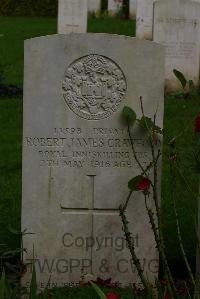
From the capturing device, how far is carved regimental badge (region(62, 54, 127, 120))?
4.90 meters

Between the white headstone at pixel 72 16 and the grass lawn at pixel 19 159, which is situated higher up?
the white headstone at pixel 72 16

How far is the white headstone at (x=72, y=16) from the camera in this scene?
12.7 m

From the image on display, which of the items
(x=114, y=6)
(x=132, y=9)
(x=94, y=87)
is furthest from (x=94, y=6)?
(x=94, y=87)

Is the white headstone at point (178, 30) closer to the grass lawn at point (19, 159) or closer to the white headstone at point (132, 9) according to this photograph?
the grass lawn at point (19, 159)

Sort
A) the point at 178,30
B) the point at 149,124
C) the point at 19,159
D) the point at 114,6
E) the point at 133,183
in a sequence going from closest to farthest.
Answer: the point at 133,183 → the point at 149,124 → the point at 19,159 → the point at 178,30 → the point at 114,6

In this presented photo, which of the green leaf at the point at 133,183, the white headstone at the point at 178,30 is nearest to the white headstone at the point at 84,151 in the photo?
the green leaf at the point at 133,183

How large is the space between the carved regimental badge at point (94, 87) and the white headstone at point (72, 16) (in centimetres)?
783

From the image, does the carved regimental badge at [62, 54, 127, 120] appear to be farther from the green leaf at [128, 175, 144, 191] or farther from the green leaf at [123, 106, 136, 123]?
the green leaf at [128, 175, 144, 191]

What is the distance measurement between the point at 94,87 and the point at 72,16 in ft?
26.2

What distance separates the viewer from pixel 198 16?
448 inches

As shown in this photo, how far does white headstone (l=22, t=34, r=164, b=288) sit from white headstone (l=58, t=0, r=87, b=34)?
7861 millimetres

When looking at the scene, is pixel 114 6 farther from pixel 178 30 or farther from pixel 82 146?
pixel 82 146

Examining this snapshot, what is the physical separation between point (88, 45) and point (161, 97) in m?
0.49

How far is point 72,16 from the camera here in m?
12.7
